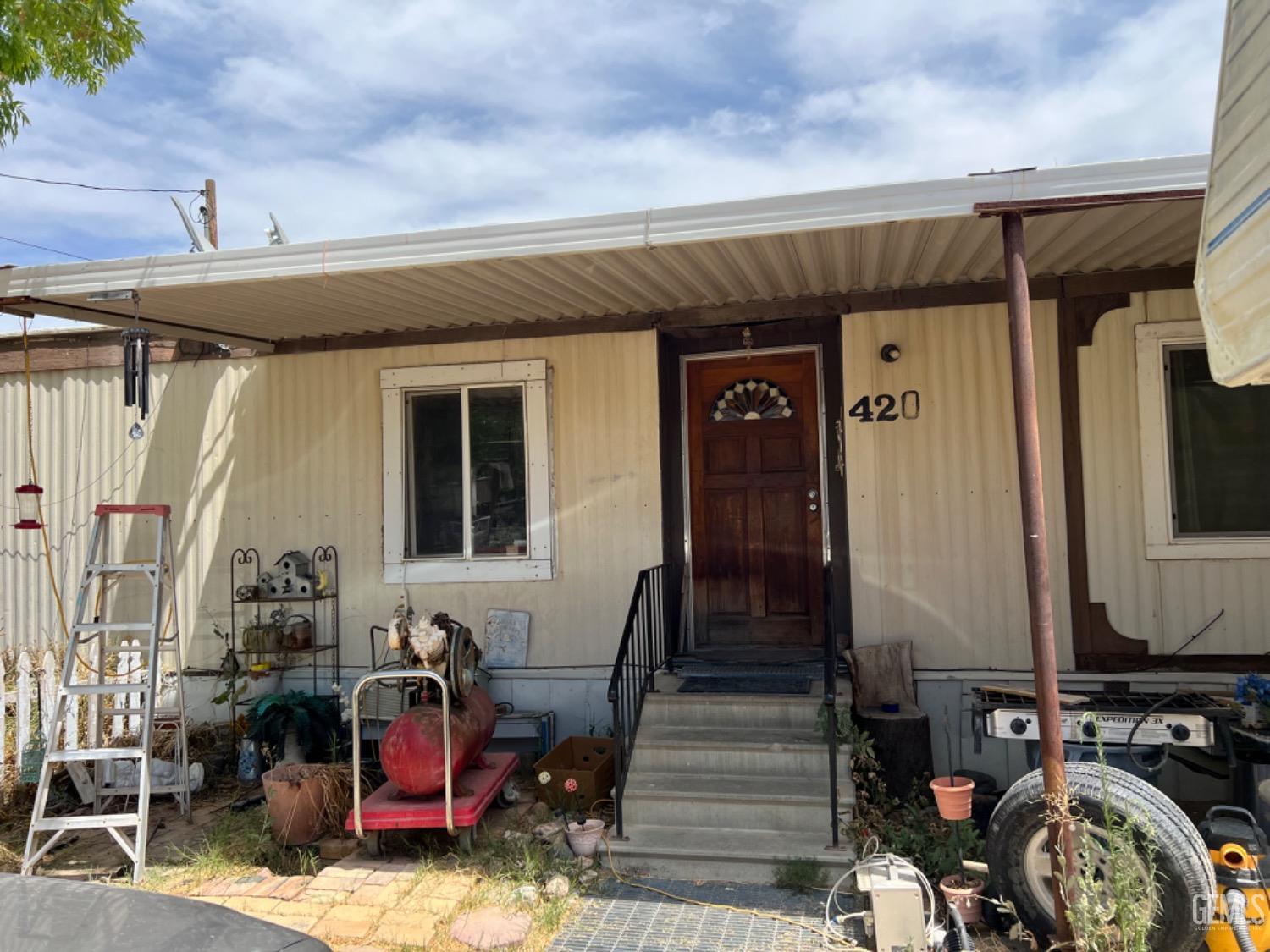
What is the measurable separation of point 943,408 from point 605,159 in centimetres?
Result: 1004

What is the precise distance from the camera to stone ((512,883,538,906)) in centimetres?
401

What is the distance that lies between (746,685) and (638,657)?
0.67 m

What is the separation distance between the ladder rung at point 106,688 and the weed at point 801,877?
3418 mm

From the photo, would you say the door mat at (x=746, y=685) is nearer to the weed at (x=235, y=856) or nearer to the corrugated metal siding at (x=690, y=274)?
the weed at (x=235, y=856)

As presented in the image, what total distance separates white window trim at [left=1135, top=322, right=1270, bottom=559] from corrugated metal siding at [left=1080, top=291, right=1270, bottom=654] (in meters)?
0.03

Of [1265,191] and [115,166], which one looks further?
[115,166]

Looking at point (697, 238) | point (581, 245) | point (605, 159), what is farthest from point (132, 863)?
point (605, 159)

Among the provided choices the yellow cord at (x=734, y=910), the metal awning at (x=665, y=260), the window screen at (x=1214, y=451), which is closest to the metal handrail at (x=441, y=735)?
the yellow cord at (x=734, y=910)

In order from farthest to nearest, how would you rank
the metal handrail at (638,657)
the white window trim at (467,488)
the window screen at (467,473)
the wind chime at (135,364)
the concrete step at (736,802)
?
1. the window screen at (467,473)
2. the white window trim at (467,488)
3. the wind chime at (135,364)
4. the metal handrail at (638,657)
5. the concrete step at (736,802)

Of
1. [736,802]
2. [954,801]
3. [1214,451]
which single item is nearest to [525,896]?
[736,802]

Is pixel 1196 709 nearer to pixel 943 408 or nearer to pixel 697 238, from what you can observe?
pixel 943 408

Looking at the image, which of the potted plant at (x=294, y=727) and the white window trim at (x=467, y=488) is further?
the white window trim at (x=467, y=488)

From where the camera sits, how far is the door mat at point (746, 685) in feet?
17.2

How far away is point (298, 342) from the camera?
269 inches
